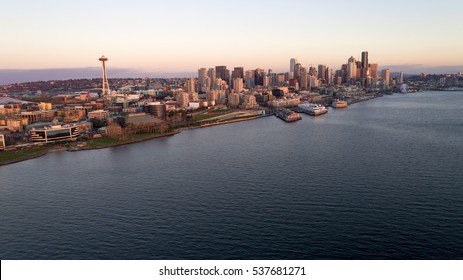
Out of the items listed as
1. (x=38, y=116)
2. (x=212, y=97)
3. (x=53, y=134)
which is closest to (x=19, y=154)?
(x=53, y=134)

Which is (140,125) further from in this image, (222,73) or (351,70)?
(351,70)

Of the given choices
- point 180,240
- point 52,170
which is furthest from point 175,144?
point 180,240

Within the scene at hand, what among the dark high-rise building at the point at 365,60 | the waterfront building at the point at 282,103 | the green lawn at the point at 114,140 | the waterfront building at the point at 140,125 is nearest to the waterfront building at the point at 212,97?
the waterfront building at the point at 282,103

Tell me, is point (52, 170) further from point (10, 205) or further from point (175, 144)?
point (175, 144)

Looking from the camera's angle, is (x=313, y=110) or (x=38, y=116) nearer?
(x=38, y=116)

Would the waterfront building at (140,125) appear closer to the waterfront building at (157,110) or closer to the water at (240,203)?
the waterfront building at (157,110)
